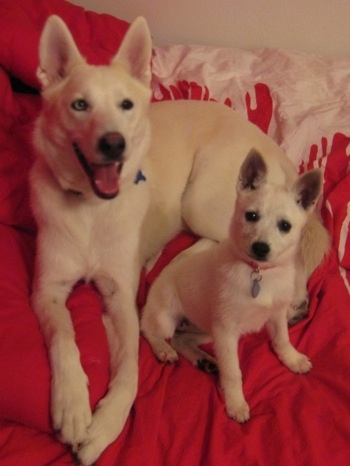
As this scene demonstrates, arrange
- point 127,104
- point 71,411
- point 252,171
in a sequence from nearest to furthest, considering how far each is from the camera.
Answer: point 71,411 < point 252,171 < point 127,104

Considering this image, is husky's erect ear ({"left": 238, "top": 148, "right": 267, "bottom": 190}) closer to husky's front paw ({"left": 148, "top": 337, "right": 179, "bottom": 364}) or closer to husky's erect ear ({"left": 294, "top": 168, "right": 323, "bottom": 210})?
husky's erect ear ({"left": 294, "top": 168, "right": 323, "bottom": 210})

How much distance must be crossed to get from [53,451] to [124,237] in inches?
31.2

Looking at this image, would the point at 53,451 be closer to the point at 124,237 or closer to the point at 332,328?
the point at 124,237

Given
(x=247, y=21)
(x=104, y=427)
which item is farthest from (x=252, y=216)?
(x=247, y=21)

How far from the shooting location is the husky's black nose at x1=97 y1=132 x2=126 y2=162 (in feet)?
4.82

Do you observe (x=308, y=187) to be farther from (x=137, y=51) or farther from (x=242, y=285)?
(x=137, y=51)

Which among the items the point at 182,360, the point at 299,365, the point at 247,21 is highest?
the point at 247,21

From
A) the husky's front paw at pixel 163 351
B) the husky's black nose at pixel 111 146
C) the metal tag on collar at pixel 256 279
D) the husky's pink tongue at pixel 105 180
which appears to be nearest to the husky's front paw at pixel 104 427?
the husky's front paw at pixel 163 351

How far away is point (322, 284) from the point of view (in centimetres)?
Result: 202

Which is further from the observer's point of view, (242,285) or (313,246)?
(313,246)

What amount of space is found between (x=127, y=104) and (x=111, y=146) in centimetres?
25

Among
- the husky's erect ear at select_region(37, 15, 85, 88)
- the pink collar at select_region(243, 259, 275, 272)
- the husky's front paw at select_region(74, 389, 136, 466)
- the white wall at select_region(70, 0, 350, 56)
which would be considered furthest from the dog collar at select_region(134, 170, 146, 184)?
the white wall at select_region(70, 0, 350, 56)

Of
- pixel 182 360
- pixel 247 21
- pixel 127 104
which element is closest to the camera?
pixel 127 104

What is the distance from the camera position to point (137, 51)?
1.77m
